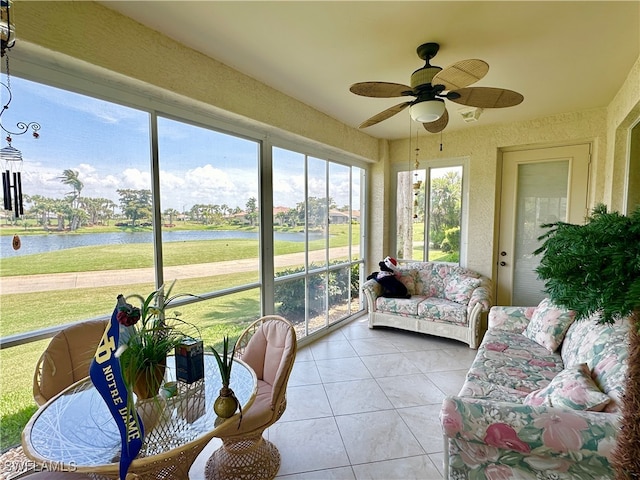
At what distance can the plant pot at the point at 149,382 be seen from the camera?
1263 millimetres

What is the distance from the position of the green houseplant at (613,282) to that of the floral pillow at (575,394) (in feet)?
2.86

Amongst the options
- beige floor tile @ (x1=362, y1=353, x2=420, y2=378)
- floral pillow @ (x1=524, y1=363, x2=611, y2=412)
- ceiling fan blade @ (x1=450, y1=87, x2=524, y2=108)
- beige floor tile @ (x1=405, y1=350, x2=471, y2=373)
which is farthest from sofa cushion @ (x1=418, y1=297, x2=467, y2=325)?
ceiling fan blade @ (x1=450, y1=87, x2=524, y2=108)

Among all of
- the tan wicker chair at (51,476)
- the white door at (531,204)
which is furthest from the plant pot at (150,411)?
the white door at (531,204)

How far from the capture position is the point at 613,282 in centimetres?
70

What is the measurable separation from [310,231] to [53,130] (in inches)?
99.0

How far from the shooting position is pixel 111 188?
199cm

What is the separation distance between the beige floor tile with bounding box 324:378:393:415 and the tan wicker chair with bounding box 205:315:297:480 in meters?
0.69

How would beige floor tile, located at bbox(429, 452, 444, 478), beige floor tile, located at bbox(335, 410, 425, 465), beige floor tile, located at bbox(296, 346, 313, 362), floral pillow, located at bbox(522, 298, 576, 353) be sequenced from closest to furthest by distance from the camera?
beige floor tile, located at bbox(429, 452, 444, 478), beige floor tile, located at bbox(335, 410, 425, 465), floral pillow, located at bbox(522, 298, 576, 353), beige floor tile, located at bbox(296, 346, 313, 362)

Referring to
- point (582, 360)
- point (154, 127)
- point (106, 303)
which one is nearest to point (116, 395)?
point (106, 303)

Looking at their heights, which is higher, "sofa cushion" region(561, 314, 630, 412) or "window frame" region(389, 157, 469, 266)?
"window frame" region(389, 157, 469, 266)

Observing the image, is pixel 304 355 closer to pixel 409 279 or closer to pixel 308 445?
pixel 308 445

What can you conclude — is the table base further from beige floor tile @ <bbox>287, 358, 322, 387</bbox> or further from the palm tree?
the palm tree

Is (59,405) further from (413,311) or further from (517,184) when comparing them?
(517,184)

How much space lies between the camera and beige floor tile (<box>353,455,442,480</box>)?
1.80 m
